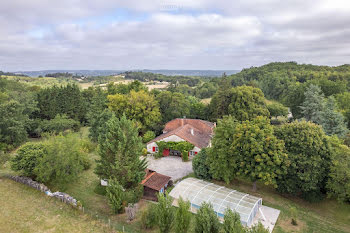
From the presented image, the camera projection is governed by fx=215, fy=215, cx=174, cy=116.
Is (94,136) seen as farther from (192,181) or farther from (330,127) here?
(330,127)

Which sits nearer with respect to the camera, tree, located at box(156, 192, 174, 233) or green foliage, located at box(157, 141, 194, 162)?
tree, located at box(156, 192, 174, 233)

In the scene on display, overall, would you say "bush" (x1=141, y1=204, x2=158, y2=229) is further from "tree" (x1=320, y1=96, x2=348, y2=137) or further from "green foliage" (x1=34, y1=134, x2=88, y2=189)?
"tree" (x1=320, y1=96, x2=348, y2=137)

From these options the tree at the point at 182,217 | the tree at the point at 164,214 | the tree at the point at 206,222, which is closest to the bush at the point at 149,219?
the tree at the point at 164,214

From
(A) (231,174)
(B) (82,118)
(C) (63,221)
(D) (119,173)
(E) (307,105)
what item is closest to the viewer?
(C) (63,221)

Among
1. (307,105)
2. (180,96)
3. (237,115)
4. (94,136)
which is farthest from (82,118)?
(307,105)

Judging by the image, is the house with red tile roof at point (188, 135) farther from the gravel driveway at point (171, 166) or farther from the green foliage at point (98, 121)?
the green foliage at point (98, 121)

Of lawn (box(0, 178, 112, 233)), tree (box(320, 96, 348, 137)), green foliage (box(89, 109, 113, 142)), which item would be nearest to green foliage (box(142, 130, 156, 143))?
green foliage (box(89, 109, 113, 142))

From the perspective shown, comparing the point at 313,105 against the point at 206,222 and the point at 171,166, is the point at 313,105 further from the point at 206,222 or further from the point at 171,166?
the point at 206,222
